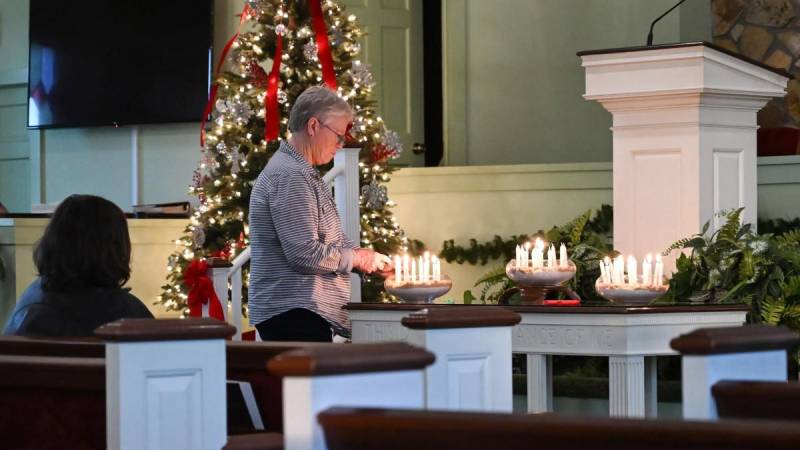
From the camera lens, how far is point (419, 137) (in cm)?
984

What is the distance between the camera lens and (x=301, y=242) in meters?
4.70

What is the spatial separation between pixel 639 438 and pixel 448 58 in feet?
24.9

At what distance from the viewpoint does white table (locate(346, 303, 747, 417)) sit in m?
4.86

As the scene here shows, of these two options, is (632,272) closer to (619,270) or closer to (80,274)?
(619,270)

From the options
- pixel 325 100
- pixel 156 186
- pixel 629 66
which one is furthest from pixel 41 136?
pixel 325 100

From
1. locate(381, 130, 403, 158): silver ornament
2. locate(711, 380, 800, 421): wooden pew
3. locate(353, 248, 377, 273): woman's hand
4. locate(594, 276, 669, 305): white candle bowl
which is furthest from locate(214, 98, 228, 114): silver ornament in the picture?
locate(711, 380, 800, 421): wooden pew

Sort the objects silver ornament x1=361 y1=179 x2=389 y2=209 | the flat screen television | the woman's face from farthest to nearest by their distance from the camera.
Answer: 1. the flat screen television
2. silver ornament x1=361 y1=179 x2=389 y2=209
3. the woman's face

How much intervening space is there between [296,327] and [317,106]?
28.6 inches

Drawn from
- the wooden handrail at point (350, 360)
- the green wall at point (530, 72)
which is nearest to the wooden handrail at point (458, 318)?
the wooden handrail at point (350, 360)

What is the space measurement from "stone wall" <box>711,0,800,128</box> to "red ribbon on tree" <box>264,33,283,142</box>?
3.67 metres

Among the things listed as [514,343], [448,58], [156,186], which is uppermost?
[448,58]

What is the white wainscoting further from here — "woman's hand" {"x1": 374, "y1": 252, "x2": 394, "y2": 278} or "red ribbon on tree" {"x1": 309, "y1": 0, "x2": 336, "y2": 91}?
"woman's hand" {"x1": 374, "y1": 252, "x2": 394, "y2": 278}

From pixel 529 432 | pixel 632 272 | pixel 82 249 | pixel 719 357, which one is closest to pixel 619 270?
pixel 632 272

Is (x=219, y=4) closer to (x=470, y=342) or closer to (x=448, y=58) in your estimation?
(x=448, y=58)
